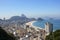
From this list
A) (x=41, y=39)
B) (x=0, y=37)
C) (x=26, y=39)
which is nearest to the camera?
(x=0, y=37)

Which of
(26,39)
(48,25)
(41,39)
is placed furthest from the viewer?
(48,25)

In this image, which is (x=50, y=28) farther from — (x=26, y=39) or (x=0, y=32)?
(x=0, y=32)

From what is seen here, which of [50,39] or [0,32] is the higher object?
[0,32]

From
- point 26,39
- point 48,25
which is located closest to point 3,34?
point 26,39

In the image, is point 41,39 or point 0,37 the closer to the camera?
point 0,37

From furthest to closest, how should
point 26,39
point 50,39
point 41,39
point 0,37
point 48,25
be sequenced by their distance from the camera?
point 48,25, point 26,39, point 41,39, point 50,39, point 0,37

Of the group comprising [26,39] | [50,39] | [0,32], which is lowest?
[26,39]

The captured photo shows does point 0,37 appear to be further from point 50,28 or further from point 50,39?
point 50,28

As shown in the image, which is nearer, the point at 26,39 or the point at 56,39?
the point at 56,39

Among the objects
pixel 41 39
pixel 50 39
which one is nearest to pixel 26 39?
pixel 41 39
